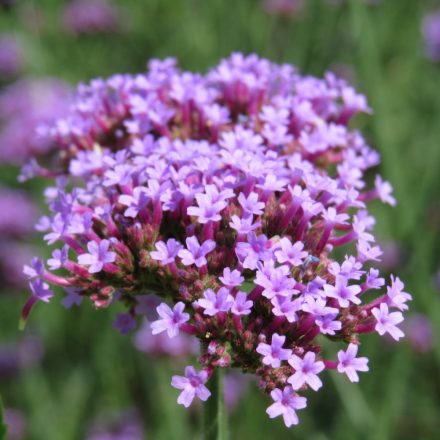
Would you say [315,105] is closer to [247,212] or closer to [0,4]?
[247,212]

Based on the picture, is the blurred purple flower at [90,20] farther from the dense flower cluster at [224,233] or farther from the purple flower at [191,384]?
the purple flower at [191,384]

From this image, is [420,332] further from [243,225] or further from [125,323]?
[243,225]

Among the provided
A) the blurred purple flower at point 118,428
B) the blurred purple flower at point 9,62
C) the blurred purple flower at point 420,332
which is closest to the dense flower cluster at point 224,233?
the blurred purple flower at point 420,332

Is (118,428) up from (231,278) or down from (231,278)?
up

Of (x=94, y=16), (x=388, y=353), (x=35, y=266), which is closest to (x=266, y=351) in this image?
(x=35, y=266)

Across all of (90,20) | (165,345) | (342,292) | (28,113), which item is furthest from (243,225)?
(90,20)

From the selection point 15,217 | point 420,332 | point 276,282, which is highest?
point 15,217

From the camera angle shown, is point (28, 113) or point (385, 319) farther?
point (28, 113)
